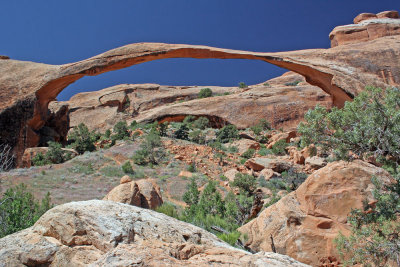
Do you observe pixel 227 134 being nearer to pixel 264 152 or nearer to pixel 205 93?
pixel 264 152

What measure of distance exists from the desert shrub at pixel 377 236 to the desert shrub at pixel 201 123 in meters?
21.0

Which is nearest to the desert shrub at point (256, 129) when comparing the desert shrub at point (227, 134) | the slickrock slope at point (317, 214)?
the desert shrub at point (227, 134)

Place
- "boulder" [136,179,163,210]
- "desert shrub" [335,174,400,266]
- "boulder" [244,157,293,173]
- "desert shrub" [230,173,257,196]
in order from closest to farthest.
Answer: "desert shrub" [335,174,400,266] → "boulder" [136,179,163,210] → "desert shrub" [230,173,257,196] → "boulder" [244,157,293,173]

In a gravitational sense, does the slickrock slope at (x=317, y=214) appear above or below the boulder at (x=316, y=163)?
above

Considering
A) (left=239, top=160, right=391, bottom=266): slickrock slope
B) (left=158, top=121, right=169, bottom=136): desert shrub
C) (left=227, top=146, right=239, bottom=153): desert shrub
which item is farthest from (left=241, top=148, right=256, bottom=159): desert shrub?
(left=239, top=160, right=391, bottom=266): slickrock slope

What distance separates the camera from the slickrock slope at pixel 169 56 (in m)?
6.50

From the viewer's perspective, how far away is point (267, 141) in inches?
939

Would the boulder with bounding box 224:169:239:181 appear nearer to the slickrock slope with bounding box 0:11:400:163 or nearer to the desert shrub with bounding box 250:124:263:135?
the slickrock slope with bounding box 0:11:400:163

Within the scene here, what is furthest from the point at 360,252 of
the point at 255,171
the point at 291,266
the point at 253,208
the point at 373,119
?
the point at 255,171

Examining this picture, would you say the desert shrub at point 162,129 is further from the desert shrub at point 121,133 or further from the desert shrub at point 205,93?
the desert shrub at point 205,93

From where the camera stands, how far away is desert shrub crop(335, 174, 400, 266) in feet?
14.9

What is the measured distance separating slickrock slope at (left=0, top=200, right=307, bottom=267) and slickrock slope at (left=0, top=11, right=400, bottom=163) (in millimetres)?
4852

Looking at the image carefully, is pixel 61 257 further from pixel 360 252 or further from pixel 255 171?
pixel 255 171

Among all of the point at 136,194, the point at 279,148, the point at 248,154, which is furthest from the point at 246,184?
the point at 279,148
